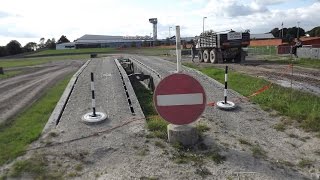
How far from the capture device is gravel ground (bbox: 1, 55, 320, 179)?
5.70 metres

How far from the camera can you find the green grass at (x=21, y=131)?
6.92 m

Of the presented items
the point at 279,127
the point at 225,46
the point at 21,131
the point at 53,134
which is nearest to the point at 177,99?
the point at 53,134

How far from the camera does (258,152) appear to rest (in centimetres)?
659

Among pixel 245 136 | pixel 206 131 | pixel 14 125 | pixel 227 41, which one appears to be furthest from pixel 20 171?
pixel 227 41

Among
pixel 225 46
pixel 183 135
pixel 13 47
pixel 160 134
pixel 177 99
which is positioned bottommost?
pixel 160 134

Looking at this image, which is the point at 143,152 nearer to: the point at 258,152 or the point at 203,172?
the point at 203,172

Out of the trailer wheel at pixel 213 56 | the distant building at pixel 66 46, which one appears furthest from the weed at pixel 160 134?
the distant building at pixel 66 46

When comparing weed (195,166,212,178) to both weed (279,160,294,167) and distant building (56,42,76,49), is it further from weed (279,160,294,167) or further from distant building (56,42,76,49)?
distant building (56,42,76,49)

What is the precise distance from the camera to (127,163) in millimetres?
6027

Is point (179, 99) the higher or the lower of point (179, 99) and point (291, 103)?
the higher

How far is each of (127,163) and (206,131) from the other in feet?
7.51

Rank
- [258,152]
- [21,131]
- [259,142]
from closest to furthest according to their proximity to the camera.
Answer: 1. [258,152]
2. [259,142]
3. [21,131]

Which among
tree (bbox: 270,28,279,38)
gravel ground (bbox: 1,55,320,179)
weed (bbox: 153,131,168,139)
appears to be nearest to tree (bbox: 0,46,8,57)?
tree (bbox: 270,28,279,38)

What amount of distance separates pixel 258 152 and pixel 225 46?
24.3 m
